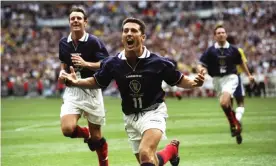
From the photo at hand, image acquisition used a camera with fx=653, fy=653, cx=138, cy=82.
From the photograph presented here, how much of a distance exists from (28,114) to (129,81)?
17.3 metres

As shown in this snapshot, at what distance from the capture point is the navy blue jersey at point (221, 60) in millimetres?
15078

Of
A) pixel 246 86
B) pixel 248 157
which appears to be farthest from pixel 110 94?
pixel 248 157

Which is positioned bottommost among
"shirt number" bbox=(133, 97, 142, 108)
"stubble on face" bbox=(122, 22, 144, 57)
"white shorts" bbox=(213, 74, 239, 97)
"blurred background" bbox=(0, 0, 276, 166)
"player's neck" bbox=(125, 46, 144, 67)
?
"blurred background" bbox=(0, 0, 276, 166)

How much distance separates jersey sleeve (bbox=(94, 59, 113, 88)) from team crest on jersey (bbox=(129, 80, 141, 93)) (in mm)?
402

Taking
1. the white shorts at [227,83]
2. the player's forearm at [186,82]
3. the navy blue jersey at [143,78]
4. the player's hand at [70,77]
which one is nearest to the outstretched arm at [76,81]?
the player's hand at [70,77]

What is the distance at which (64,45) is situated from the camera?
34.5ft

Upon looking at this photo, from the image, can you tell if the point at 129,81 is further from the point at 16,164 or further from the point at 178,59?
the point at 178,59

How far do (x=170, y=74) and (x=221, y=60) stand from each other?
6.88m

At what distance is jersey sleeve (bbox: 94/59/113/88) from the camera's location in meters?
8.56

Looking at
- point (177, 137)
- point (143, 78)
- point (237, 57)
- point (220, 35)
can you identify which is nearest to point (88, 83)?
point (143, 78)

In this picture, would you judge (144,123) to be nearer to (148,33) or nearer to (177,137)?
(177,137)

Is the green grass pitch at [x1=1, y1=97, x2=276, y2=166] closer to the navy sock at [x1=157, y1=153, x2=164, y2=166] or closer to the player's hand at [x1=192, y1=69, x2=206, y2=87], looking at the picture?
the navy sock at [x1=157, y1=153, x2=164, y2=166]

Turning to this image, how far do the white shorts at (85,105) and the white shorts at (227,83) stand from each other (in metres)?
5.23

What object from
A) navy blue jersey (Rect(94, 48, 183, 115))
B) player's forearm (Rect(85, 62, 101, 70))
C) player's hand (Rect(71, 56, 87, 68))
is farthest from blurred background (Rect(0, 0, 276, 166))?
navy blue jersey (Rect(94, 48, 183, 115))
